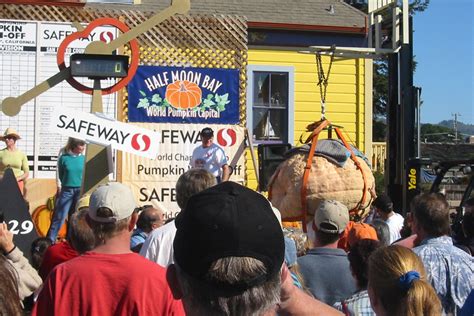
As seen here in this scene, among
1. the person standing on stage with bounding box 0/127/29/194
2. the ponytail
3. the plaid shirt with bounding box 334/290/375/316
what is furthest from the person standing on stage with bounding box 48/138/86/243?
the ponytail

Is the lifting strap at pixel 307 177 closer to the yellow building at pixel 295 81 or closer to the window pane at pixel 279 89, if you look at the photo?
the yellow building at pixel 295 81

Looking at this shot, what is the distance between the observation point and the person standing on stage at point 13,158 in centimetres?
1280

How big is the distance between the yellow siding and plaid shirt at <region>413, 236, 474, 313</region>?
1241 cm

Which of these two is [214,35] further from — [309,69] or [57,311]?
[57,311]

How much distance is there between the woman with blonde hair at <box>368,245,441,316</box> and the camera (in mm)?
3305

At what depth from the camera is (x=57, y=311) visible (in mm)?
3639

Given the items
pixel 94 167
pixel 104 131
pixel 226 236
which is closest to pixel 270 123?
pixel 94 167

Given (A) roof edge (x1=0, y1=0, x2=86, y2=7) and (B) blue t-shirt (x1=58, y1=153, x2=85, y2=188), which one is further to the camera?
(A) roof edge (x1=0, y1=0, x2=86, y2=7)

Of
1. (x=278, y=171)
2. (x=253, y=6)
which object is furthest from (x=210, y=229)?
(x=253, y=6)

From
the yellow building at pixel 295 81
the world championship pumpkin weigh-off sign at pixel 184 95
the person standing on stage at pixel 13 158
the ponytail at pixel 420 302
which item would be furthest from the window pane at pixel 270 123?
the ponytail at pixel 420 302

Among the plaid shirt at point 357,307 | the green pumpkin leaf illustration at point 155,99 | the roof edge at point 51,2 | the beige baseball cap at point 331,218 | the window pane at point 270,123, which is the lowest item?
the plaid shirt at point 357,307

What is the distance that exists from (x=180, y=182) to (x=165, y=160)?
9.74 metres

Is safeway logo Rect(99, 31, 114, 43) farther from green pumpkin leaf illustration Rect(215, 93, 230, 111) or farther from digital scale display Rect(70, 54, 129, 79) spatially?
digital scale display Rect(70, 54, 129, 79)

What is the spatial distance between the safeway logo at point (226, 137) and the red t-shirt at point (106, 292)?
11.1m
